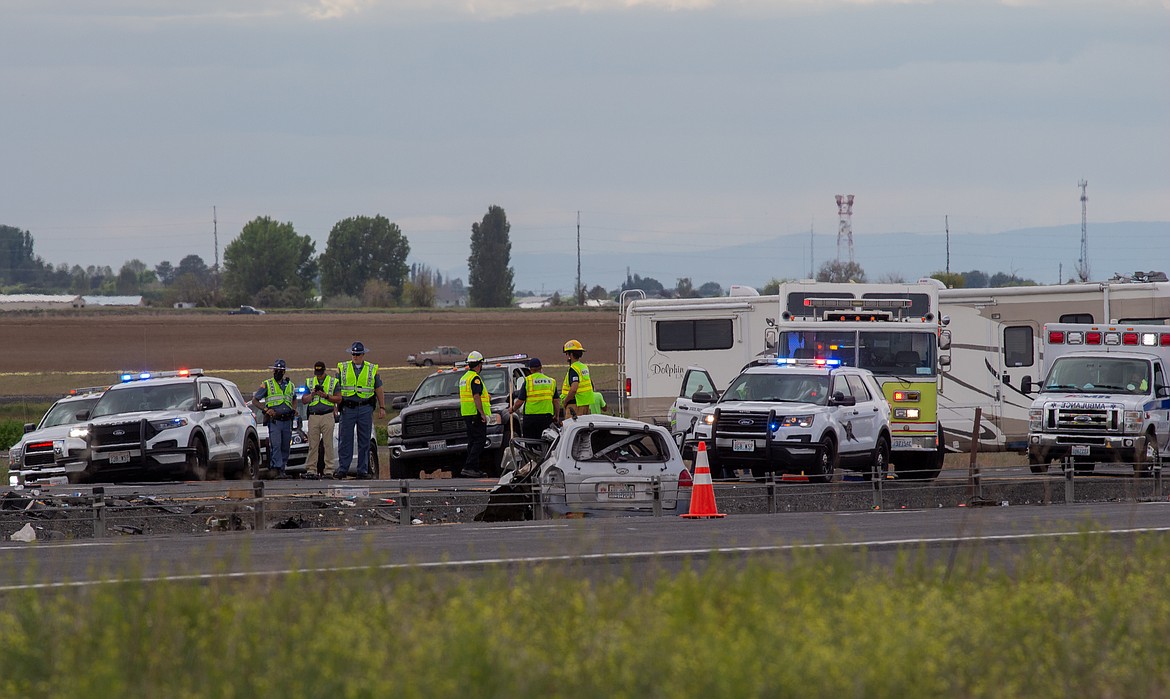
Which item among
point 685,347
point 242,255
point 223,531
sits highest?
point 242,255

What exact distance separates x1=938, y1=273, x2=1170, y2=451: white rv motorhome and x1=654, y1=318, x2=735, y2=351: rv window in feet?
13.3

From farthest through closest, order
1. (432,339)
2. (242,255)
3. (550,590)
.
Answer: (242,255), (432,339), (550,590)

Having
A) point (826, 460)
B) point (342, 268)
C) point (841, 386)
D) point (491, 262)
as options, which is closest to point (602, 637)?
point (826, 460)

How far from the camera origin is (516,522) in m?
16.4

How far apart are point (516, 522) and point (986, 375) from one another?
49.0ft

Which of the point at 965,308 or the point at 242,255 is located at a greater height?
the point at 242,255

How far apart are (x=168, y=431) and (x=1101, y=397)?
14.9 meters

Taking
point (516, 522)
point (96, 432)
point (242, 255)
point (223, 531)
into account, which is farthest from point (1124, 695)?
point (242, 255)

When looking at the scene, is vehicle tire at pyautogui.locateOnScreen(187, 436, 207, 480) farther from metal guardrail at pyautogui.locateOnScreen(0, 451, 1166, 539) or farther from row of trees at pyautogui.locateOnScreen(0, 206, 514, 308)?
row of trees at pyautogui.locateOnScreen(0, 206, 514, 308)

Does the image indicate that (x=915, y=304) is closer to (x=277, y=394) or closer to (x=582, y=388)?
(x=582, y=388)

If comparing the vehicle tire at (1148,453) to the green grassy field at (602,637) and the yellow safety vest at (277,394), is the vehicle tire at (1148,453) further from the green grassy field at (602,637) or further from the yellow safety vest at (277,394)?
the green grassy field at (602,637)

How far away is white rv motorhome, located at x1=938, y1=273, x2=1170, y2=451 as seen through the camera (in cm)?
2881

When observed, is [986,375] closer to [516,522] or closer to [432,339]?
[516,522]

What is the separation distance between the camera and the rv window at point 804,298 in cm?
2634
